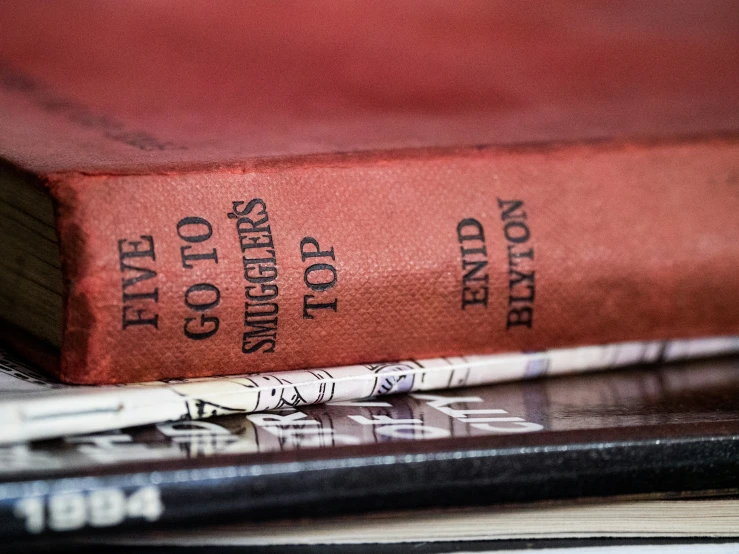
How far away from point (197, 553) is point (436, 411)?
14 centimetres

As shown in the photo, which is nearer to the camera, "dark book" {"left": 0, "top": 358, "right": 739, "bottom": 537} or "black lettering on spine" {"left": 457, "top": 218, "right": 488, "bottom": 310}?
"dark book" {"left": 0, "top": 358, "right": 739, "bottom": 537}

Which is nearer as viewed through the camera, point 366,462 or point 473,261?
point 366,462

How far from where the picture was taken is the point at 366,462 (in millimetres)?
381

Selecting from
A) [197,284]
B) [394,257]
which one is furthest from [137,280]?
[394,257]

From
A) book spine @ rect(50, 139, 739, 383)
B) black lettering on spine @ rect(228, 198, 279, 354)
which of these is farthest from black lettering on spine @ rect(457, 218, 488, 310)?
black lettering on spine @ rect(228, 198, 279, 354)

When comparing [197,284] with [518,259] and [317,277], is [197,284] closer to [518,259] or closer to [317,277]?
[317,277]

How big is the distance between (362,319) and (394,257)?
0.13 feet

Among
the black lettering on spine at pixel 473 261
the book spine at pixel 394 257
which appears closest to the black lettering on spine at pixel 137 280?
the book spine at pixel 394 257

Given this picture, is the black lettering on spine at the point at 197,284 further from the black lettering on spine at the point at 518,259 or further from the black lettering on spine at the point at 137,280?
the black lettering on spine at the point at 518,259

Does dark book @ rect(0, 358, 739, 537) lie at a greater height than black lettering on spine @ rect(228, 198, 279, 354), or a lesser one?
lesser

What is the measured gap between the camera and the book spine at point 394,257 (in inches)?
16.8

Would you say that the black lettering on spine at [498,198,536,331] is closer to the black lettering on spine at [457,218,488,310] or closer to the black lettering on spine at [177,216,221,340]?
the black lettering on spine at [457,218,488,310]

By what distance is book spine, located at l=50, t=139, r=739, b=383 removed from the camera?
427 mm

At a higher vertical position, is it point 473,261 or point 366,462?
point 473,261
